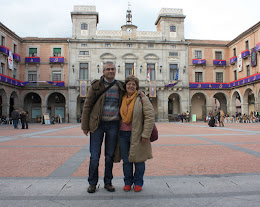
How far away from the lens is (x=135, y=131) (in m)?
3.21

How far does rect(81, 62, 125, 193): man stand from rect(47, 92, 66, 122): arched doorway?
30.4 meters

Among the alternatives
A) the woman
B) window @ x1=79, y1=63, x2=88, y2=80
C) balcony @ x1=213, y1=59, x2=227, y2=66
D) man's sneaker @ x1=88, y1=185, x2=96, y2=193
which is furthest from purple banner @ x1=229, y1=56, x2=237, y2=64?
man's sneaker @ x1=88, y1=185, x2=96, y2=193

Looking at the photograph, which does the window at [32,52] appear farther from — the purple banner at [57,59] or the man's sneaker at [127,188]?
the man's sneaker at [127,188]

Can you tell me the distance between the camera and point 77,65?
31016 mm

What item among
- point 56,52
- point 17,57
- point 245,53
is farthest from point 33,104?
point 245,53

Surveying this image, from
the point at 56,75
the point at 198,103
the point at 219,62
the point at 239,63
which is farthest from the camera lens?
the point at 198,103

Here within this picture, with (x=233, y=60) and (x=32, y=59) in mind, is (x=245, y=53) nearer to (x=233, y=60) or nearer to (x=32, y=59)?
(x=233, y=60)

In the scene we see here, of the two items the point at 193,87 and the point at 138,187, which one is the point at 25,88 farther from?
the point at 138,187

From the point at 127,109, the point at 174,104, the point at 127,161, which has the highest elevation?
the point at 174,104

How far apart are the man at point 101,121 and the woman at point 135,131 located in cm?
12

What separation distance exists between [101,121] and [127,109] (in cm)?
43

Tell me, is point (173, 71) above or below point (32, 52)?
below

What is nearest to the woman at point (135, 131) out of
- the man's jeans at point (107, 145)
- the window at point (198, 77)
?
the man's jeans at point (107, 145)

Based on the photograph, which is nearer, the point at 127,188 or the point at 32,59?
the point at 127,188
